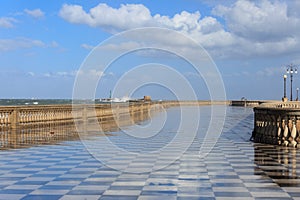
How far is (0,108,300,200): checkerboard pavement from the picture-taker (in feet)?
23.0

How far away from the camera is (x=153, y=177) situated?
8523 millimetres

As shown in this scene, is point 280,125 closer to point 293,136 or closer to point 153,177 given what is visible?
point 293,136

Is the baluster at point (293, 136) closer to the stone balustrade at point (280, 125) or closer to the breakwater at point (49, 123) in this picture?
the stone balustrade at point (280, 125)

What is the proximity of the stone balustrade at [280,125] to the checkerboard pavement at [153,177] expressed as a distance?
47.1 inches

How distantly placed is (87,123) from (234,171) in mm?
18533

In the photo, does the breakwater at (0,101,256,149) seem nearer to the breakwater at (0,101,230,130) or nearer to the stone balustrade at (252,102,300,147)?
the breakwater at (0,101,230,130)

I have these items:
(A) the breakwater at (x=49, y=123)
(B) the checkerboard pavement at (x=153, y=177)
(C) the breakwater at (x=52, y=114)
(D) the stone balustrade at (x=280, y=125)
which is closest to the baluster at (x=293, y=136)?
(D) the stone balustrade at (x=280, y=125)

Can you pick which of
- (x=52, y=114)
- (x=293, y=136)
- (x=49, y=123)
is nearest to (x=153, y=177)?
(x=293, y=136)

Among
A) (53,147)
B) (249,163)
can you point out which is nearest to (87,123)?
(53,147)

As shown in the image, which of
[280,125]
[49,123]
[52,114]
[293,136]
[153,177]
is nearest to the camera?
[153,177]

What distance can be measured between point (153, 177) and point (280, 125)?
6.96 metres

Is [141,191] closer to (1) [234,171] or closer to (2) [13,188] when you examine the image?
(2) [13,188]

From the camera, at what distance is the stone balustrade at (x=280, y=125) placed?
13.7 m

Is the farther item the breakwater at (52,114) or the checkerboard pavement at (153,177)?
the breakwater at (52,114)
